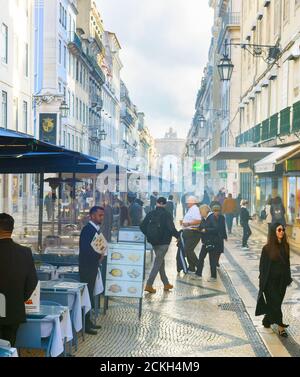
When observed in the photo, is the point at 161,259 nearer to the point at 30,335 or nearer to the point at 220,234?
the point at 220,234

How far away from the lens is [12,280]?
6141 millimetres

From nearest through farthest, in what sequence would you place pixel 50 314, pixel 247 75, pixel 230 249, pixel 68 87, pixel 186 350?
pixel 50 314, pixel 186 350, pixel 230 249, pixel 247 75, pixel 68 87

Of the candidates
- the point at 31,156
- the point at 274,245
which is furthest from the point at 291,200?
the point at 31,156

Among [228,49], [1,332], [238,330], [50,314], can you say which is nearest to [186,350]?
A: [238,330]

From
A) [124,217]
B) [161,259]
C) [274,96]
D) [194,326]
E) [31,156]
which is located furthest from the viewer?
[274,96]

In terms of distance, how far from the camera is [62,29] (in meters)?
52.5

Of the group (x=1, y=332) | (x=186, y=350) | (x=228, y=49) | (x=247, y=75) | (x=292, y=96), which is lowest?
(x=186, y=350)

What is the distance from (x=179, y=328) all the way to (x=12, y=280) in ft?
12.5

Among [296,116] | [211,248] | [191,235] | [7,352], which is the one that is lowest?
[7,352]

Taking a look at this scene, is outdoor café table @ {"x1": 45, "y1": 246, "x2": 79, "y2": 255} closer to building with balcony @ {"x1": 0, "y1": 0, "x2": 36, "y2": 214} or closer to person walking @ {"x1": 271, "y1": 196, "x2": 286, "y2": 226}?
person walking @ {"x1": 271, "y1": 196, "x2": 286, "y2": 226}

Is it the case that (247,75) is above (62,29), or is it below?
below

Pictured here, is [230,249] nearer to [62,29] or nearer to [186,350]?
[186,350]

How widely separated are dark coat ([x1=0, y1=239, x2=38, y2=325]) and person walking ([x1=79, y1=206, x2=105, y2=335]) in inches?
108

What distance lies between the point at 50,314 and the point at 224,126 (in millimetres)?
47852
